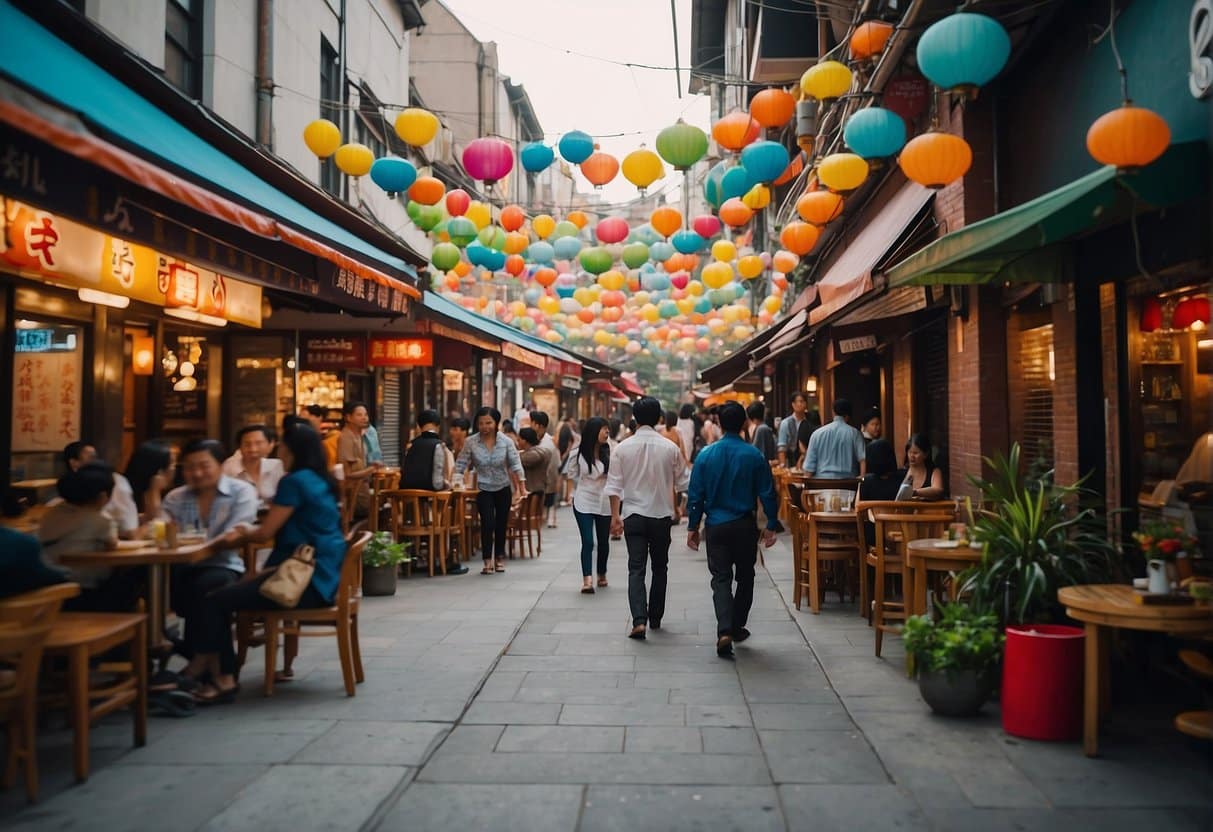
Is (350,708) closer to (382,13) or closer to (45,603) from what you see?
(45,603)

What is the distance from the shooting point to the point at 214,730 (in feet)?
18.2

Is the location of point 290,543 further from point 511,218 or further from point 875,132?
point 511,218

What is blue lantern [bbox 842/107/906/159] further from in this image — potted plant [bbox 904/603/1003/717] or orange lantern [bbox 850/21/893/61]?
potted plant [bbox 904/603/1003/717]

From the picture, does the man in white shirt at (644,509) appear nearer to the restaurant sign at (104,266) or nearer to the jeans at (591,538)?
the jeans at (591,538)

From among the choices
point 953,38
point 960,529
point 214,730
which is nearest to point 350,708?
point 214,730

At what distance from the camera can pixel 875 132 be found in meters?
8.77

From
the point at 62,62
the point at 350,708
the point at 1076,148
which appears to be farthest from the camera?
the point at 1076,148

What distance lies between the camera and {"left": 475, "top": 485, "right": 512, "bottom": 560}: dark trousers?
11984 mm

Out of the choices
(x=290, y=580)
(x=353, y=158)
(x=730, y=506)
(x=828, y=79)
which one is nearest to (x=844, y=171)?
(x=828, y=79)

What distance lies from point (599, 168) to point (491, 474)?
4.35 m

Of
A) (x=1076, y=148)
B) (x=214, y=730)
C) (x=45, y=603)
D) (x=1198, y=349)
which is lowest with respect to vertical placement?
(x=214, y=730)

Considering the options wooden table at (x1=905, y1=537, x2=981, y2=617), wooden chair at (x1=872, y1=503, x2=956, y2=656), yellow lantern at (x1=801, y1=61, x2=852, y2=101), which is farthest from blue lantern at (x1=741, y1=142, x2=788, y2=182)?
wooden table at (x1=905, y1=537, x2=981, y2=617)

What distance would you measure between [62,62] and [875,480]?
728 cm

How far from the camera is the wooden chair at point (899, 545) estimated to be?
24.0 ft
